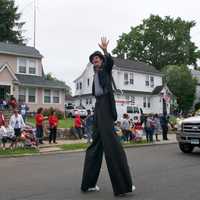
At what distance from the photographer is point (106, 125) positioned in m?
6.57

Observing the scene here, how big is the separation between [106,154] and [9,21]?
201ft

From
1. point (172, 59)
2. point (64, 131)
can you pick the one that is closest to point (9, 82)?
point (64, 131)

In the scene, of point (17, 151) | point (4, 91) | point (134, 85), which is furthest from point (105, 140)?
point (134, 85)

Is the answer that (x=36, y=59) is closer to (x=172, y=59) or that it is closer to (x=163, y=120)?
(x=163, y=120)

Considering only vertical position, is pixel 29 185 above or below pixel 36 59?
below

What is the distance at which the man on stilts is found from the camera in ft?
21.2

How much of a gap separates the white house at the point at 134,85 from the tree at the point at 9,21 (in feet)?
48.3

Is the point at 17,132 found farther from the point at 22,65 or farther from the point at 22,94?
the point at 22,65

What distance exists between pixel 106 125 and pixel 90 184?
107cm

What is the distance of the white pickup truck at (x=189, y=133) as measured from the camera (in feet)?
44.7

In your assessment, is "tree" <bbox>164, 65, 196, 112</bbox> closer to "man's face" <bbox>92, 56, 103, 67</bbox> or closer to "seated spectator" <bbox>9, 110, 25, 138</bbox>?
"seated spectator" <bbox>9, 110, 25, 138</bbox>

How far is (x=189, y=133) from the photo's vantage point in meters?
13.8

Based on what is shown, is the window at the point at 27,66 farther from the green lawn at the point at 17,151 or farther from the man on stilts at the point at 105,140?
the man on stilts at the point at 105,140

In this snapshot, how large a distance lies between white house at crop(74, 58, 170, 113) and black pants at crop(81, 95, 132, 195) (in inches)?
1752
